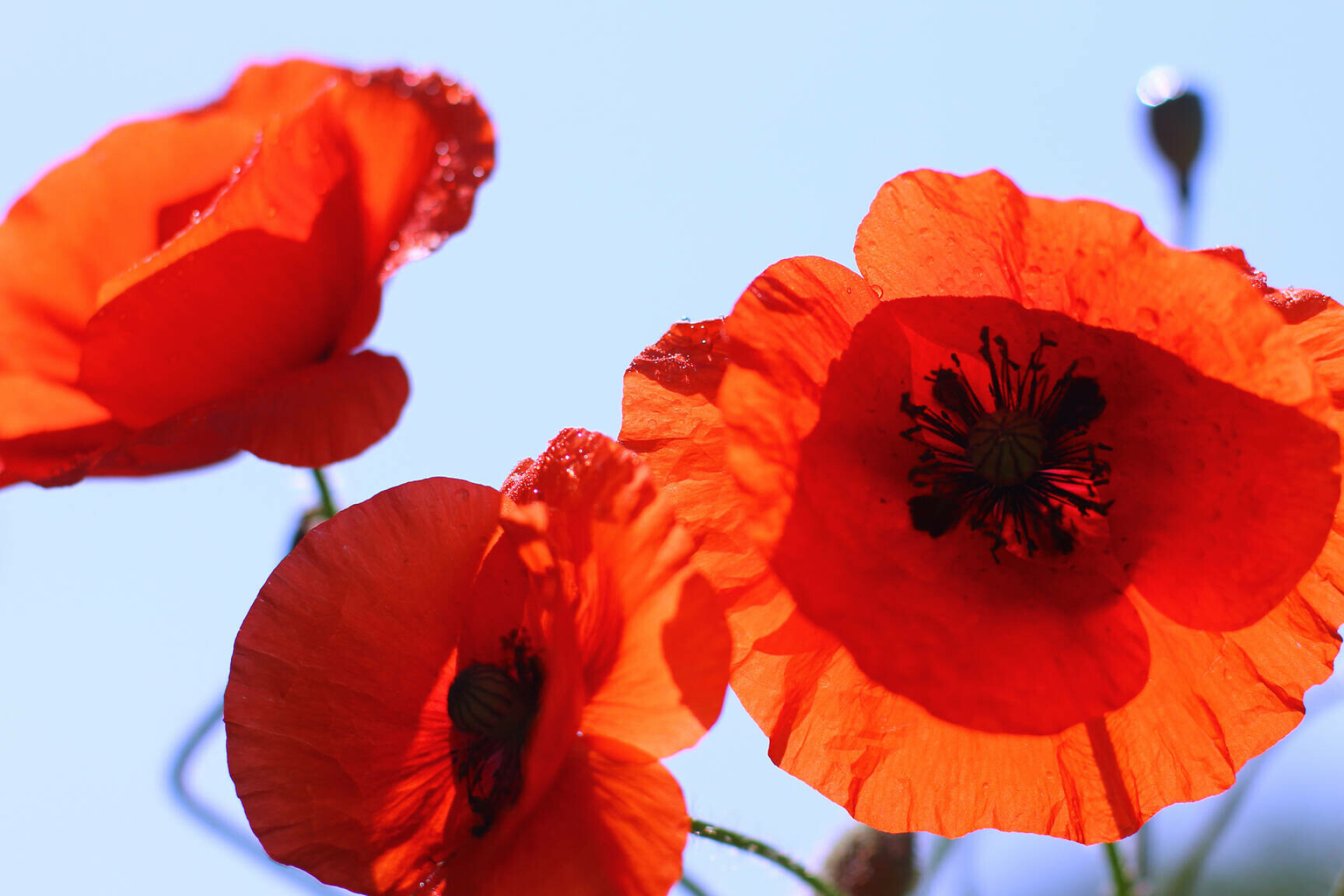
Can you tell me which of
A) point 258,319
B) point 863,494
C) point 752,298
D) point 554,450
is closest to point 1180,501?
point 863,494

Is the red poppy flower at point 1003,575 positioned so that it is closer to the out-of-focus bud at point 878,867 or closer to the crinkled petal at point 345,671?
the crinkled petal at point 345,671

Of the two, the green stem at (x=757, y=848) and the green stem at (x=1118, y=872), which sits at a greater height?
the green stem at (x=757, y=848)

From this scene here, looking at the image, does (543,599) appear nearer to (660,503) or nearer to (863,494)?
(660,503)

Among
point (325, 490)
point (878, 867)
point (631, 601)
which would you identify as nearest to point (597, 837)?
point (631, 601)

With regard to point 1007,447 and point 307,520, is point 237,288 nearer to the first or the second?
point 307,520

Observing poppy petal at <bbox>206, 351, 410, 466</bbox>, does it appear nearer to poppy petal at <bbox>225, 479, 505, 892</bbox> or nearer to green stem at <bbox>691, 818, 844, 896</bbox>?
poppy petal at <bbox>225, 479, 505, 892</bbox>

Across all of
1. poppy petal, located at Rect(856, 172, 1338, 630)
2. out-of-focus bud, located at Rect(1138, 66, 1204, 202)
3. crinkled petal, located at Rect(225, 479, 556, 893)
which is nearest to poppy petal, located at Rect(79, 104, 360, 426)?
crinkled petal, located at Rect(225, 479, 556, 893)

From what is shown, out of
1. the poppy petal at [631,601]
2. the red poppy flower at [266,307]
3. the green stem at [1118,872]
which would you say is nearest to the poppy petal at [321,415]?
the red poppy flower at [266,307]
